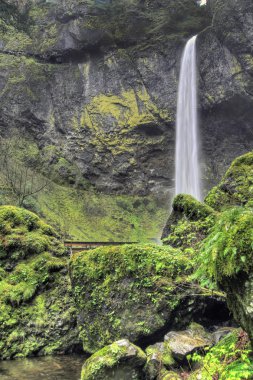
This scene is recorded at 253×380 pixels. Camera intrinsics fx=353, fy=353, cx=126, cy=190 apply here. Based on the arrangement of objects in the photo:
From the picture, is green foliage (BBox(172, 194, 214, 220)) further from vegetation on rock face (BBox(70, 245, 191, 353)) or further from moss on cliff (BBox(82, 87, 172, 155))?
moss on cliff (BBox(82, 87, 172, 155))

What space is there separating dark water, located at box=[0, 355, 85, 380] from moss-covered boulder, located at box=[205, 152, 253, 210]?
21.6 feet

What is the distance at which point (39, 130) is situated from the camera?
44.1 meters

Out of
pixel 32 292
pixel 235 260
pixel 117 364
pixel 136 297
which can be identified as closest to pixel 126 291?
pixel 136 297

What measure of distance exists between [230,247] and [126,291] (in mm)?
4963

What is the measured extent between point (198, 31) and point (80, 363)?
4444 centimetres

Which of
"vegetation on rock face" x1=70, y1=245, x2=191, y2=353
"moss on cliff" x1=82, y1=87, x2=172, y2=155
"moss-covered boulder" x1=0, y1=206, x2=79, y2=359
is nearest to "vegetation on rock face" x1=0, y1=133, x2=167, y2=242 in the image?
"moss on cliff" x1=82, y1=87, x2=172, y2=155

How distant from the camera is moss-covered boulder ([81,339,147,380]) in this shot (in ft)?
18.7

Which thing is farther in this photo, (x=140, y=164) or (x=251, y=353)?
(x=140, y=164)

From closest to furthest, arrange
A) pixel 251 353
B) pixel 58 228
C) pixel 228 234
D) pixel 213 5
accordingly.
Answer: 1. pixel 228 234
2. pixel 251 353
3. pixel 58 228
4. pixel 213 5

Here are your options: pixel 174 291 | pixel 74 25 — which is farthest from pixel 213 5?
pixel 174 291

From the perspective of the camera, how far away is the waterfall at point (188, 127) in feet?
137

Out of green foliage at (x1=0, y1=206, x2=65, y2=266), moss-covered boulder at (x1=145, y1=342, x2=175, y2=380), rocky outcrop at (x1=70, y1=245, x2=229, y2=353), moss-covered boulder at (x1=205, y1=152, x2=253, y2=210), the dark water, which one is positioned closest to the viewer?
moss-covered boulder at (x1=145, y1=342, x2=175, y2=380)

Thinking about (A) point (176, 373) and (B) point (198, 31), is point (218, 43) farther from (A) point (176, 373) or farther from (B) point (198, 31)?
(A) point (176, 373)

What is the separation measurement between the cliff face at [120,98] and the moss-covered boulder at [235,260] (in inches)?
1538
